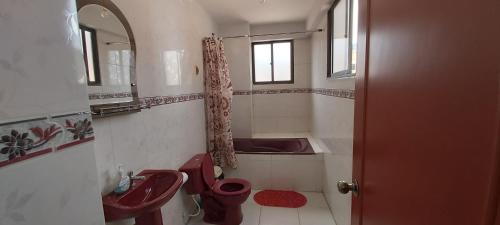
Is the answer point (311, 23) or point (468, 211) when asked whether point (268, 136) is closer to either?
point (311, 23)

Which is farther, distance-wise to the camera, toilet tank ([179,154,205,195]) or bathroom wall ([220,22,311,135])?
bathroom wall ([220,22,311,135])

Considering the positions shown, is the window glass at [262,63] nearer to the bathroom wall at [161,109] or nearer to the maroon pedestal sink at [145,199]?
the bathroom wall at [161,109]

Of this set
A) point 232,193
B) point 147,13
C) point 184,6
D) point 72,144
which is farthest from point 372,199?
point 184,6

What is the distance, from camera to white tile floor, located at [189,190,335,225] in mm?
2162

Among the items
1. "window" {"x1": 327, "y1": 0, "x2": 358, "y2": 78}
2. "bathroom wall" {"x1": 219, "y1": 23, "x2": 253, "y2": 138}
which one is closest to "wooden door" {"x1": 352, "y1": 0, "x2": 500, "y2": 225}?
"window" {"x1": 327, "y1": 0, "x2": 358, "y2": 78}

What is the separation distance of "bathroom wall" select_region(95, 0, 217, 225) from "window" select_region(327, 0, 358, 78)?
59.3 inches

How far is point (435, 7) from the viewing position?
0.44m

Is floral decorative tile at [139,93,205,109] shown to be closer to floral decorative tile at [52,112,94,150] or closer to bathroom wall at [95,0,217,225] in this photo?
bathroom wall at [95,0,217,225]

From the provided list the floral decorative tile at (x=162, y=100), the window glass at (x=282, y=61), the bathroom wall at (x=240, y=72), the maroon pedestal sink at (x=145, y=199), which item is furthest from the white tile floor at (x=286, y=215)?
the window glass at (x=282, y=61)

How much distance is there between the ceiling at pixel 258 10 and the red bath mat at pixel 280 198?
2.32 meters

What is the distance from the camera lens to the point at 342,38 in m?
2.11

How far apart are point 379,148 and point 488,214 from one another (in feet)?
1.12

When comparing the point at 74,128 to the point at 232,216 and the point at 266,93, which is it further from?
the point at 266,93

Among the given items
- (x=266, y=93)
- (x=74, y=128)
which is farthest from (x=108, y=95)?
(x=266, y=93)
